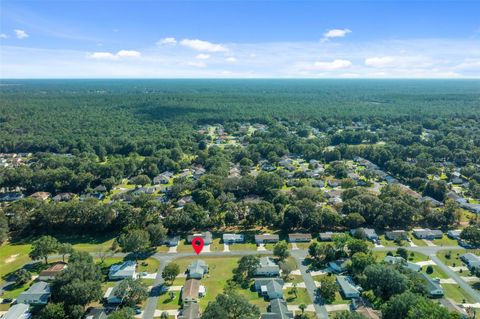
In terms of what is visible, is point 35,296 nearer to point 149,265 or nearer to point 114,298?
point 114,298

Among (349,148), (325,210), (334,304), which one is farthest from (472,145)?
(334,304)

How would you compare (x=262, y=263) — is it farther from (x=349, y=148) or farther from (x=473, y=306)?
(x=349, y=148)

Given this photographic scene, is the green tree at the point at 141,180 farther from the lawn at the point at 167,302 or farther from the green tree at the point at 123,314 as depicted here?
the green tree at the point at 123,314

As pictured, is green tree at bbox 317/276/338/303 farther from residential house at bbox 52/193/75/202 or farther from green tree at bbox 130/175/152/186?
residential house at bbox 52/193/75/202

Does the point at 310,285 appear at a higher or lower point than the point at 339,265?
lower

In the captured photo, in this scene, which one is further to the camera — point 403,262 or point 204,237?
point 204,237

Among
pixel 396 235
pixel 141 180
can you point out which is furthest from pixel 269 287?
pixel 141 180
